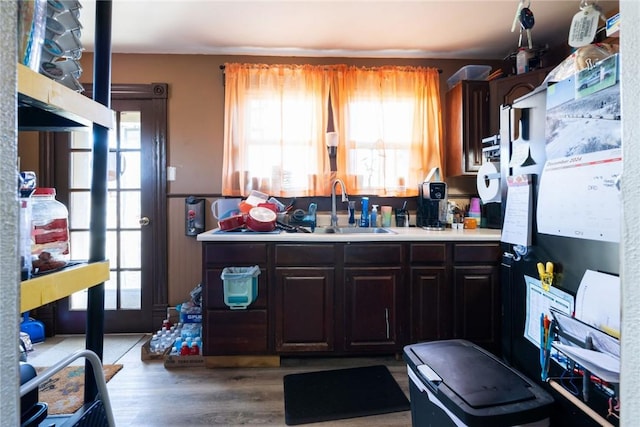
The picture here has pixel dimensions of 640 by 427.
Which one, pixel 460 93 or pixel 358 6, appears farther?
pixel 460 93

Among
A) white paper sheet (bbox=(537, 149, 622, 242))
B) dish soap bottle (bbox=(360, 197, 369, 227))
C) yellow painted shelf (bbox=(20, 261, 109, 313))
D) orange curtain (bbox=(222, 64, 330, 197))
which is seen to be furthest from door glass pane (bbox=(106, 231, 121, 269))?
white paper sheet (bbox=(537, 149, 622, 242))

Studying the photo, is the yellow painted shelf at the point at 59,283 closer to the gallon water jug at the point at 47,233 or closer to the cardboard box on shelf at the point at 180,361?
the gallon water jug at the point at 47,233

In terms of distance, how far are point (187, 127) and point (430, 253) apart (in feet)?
7.60

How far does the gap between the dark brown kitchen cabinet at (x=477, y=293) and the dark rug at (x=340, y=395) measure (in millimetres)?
654

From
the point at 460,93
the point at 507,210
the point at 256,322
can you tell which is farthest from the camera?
the point at 460,93

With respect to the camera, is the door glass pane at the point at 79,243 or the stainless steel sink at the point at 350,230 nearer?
the stainless steel sink at the point at 350,230

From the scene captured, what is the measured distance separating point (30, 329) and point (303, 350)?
224 centimetres

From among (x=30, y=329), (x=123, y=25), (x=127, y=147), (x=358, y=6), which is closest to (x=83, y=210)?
(x=127, y=147)

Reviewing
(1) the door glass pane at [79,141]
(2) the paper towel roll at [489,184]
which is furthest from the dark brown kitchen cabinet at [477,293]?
(1) the door glass pane at [79,141]

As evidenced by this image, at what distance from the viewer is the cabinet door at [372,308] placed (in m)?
2.20

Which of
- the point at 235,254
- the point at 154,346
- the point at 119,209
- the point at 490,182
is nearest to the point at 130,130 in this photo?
the point at 119,209

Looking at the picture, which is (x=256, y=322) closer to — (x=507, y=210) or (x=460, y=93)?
(x=507, y=210)

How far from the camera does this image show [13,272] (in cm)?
36

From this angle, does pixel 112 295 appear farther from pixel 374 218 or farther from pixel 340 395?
pixel 374 218
